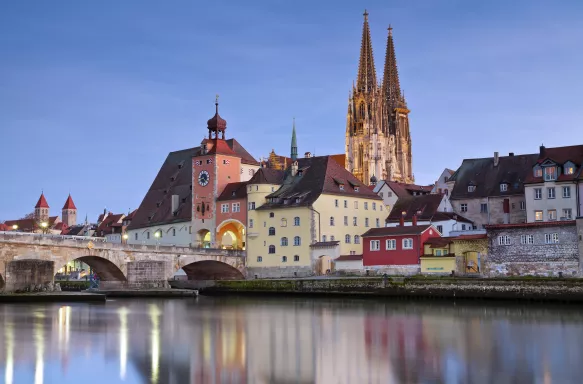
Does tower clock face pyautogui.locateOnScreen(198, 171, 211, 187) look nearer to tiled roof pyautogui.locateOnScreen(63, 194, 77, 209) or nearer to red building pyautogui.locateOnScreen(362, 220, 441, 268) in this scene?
red building pyautogui.locateOnScreen(362, 220, 441, 268)

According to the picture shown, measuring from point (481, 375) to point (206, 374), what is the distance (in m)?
8.32

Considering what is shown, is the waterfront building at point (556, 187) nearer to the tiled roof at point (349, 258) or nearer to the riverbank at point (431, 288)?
the tiled roof at point (349, 258)

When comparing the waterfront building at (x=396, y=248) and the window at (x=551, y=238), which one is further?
the waterfront building at (x=396, y=248)

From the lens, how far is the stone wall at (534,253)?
5916cm

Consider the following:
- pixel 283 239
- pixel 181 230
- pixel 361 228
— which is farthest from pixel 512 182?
pixel 181 230

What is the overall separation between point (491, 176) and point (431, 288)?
24.0 m

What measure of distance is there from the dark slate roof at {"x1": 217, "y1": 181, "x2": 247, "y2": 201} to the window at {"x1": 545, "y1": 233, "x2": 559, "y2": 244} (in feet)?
107

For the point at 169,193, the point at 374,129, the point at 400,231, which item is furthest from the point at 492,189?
the point at 374,129

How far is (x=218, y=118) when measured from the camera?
295 feet

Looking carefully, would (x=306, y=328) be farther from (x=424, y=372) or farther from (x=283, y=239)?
(x=283, y=239)

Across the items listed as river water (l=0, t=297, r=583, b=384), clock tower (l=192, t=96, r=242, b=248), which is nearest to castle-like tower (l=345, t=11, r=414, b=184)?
clock tower (l=192, t=96, r=242, b=248)

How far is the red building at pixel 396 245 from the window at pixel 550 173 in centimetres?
1046

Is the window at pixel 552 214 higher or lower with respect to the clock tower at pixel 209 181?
lower

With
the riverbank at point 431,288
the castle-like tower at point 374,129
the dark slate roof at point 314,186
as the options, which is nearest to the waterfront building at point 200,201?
the dark slate roof at point 314,186
